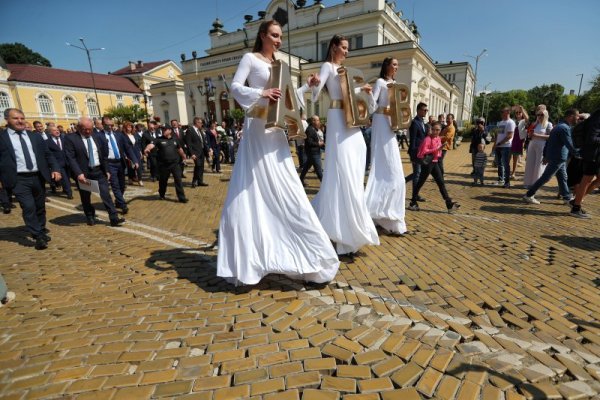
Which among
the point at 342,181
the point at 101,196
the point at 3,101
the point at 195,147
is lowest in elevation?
the point at 101,196

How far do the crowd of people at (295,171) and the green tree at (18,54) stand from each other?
87.8 meters

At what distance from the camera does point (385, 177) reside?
4.83m

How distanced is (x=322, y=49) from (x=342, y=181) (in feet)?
157

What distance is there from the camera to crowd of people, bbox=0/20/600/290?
3119 millimetres

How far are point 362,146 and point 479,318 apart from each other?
221cm

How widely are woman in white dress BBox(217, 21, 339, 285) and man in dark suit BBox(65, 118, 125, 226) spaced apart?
13.2 feet

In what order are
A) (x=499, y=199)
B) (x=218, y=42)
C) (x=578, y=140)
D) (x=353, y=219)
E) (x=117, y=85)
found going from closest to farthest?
1. (x=353, y=219)
2. (x=578, y=140)
3. (x=499, y=199)
4. (x=218, y=42)
5. (x=117, y=85)

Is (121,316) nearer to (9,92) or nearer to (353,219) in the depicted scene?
(353,219)

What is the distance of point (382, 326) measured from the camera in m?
2.61

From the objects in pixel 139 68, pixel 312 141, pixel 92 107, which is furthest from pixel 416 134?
pixel 139 68

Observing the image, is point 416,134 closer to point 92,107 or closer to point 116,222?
point 116,222

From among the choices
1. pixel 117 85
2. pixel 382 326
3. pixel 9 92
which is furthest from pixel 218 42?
pixel 382 326

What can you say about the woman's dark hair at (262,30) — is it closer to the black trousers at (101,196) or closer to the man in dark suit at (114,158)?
the black trousers at (101,196)

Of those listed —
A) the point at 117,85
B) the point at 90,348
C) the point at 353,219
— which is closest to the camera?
the point at 90,348
